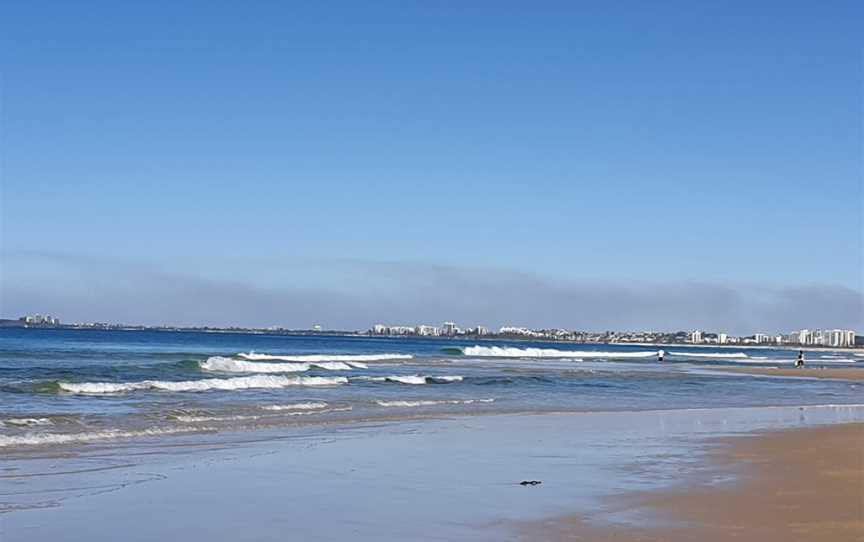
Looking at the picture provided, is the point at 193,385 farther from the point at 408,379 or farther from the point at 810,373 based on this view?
the point at 810,373

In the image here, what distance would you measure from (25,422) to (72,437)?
200 centimetres

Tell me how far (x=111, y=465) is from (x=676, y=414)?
49.7ft

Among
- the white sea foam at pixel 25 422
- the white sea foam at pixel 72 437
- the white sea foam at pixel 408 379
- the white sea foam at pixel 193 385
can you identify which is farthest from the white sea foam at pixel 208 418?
the white sea foam at pixel 408 379

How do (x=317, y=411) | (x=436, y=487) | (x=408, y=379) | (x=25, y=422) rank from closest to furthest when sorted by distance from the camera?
(x=436, y=487), (x=25, y=422), (x=317, y=411), (x=408, y=379)

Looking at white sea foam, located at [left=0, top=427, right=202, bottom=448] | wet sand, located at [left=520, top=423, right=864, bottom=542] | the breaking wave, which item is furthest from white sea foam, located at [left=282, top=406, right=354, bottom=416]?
wet sand, located at [left=520, top=423, right=864, bottom=542]

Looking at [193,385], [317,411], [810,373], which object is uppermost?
[193,385]

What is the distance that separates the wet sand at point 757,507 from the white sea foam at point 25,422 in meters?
10.6

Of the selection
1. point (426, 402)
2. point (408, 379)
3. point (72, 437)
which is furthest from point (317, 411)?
point (408, 379)

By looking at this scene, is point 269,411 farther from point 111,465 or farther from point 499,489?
point 499,489

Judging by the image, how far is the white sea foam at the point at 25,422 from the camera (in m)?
15.7

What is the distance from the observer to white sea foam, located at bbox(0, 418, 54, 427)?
15.7 metres

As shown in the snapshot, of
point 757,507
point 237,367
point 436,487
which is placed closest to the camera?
point 757,507

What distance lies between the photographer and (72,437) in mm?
14539

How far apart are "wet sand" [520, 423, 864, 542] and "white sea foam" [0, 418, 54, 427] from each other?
418 inches
